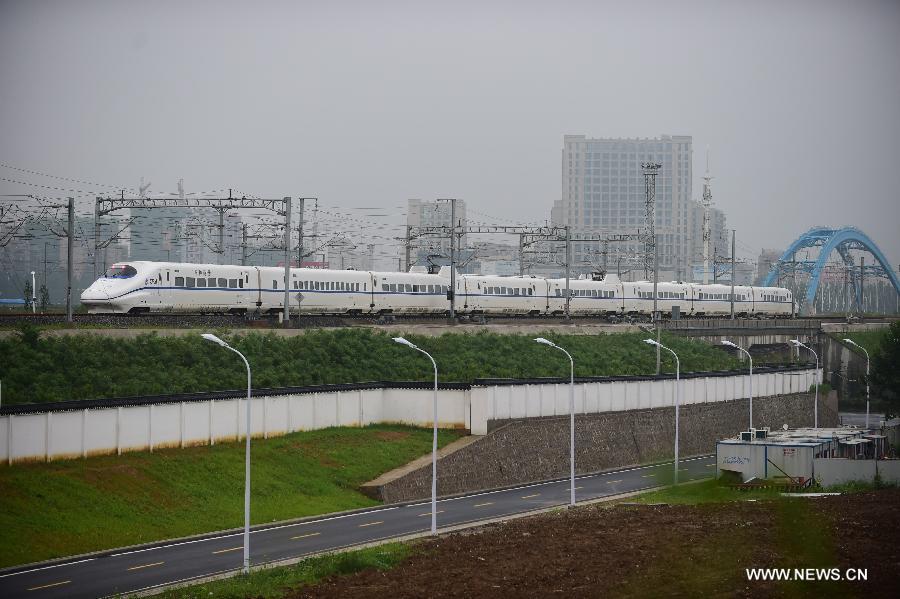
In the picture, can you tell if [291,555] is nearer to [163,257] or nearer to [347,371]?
[347,371]

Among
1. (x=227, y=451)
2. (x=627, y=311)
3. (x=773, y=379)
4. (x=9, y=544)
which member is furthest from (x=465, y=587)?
(x=627, y=311)

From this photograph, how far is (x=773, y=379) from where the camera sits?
84.5 m

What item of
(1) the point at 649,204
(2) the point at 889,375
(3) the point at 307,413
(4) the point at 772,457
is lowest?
(4) the point at 772,457

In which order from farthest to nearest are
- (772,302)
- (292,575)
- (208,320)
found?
1. (772,302)
2. (208,320)
3. (292,575)

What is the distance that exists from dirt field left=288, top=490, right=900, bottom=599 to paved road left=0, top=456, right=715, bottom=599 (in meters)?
2.35

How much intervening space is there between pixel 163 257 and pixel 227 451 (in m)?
153

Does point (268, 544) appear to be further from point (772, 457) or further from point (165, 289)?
point (165, 289)

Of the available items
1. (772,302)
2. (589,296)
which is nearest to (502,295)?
(589,296)

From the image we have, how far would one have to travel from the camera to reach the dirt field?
83.3 feet

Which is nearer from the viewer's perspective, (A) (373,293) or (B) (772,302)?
(A) (373,293)

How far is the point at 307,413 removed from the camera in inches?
2232

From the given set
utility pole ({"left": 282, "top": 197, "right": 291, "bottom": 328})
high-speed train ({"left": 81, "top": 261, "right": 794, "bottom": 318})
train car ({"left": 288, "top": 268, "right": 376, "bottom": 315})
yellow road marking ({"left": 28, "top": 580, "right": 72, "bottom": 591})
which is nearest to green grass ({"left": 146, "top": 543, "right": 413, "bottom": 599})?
yellow road marking ({"left": 28, "top": 580, "right": 72, "bottom": 591})

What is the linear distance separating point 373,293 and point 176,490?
41.6 m

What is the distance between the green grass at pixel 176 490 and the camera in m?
38.4
